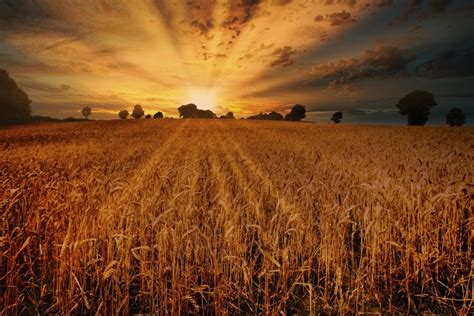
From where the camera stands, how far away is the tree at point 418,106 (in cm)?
8353

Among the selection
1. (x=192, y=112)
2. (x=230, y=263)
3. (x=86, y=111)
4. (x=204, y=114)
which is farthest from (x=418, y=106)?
(x=86, y=111)

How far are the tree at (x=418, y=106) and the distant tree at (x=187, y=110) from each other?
7070 cm

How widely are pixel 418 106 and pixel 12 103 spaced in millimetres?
102333

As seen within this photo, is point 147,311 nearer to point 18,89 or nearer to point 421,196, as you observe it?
point 421,196

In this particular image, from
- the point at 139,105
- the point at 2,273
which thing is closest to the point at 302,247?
the point at 2,273

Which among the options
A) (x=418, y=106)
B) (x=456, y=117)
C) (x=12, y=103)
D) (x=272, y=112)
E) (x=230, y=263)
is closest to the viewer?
(x=230, y=263)

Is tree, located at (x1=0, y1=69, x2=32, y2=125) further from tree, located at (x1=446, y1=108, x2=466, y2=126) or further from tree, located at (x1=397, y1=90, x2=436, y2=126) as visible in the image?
tree, located at (x1=446, y1=108, x2=466, y2=126)

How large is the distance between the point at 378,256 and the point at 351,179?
13.4 feet

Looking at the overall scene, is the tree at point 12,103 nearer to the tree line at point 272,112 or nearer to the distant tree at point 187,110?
the tree line at point 272,112

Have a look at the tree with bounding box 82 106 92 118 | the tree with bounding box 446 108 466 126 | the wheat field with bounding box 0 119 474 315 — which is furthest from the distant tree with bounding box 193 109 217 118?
the wheat field with bounding box 0 119 474 315

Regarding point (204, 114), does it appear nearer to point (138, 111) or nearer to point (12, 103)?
point (138, 111)

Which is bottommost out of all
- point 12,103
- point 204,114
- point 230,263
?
point 230,263

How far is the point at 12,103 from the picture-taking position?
236ft

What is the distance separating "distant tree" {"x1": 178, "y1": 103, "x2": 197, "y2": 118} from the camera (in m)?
118
